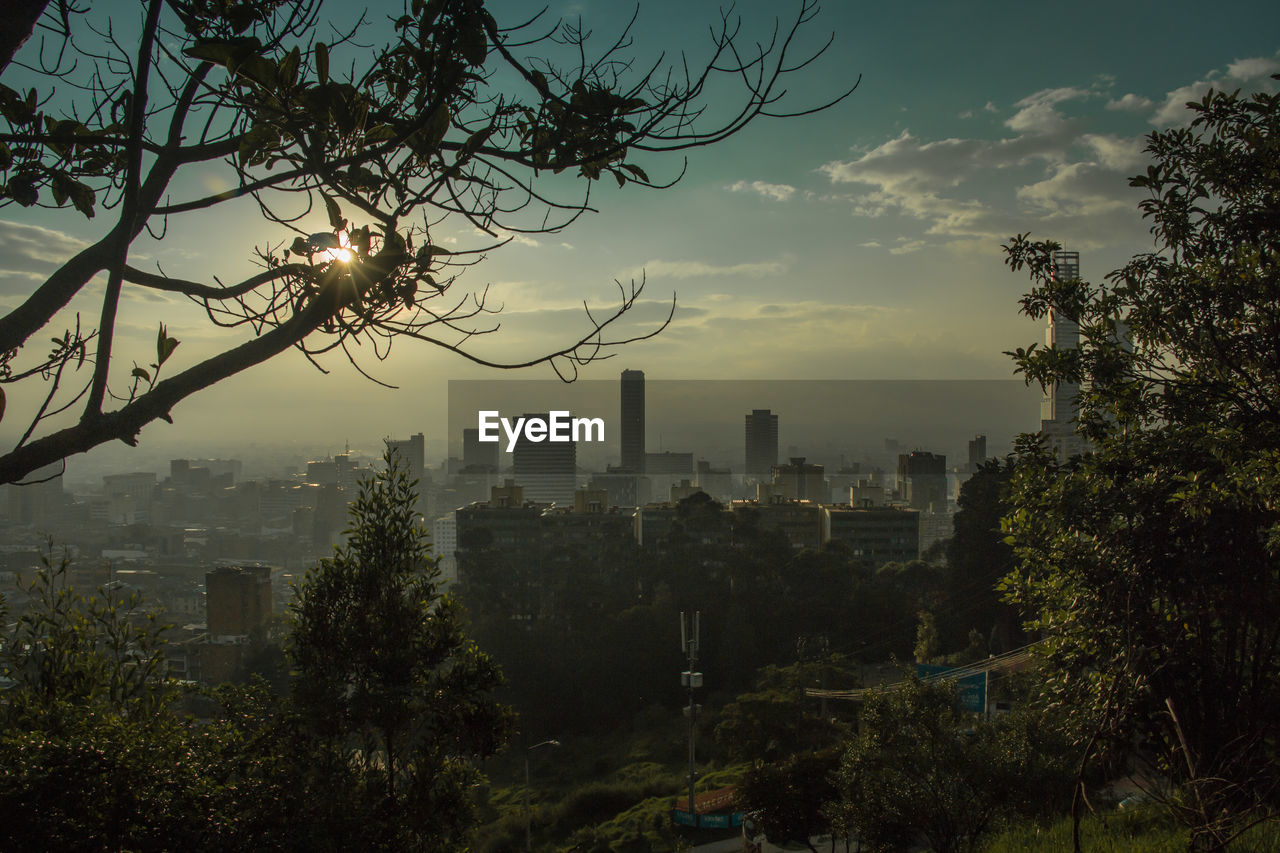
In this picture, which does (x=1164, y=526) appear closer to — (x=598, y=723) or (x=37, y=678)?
(x=37, y=678)

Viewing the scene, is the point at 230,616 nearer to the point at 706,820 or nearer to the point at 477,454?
the point at 706,820

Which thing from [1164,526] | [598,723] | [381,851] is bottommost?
[598,723]

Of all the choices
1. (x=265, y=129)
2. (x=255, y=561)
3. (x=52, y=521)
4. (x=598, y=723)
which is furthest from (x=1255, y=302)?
(x=255, y=561)

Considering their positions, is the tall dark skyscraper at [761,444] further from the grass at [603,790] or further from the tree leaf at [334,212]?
the tree leaf at [334,212]

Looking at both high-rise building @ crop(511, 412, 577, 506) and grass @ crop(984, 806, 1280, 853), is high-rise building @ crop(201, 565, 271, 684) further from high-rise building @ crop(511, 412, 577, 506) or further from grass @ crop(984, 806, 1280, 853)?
grass @ crop(984, 806, 1280, 853)
